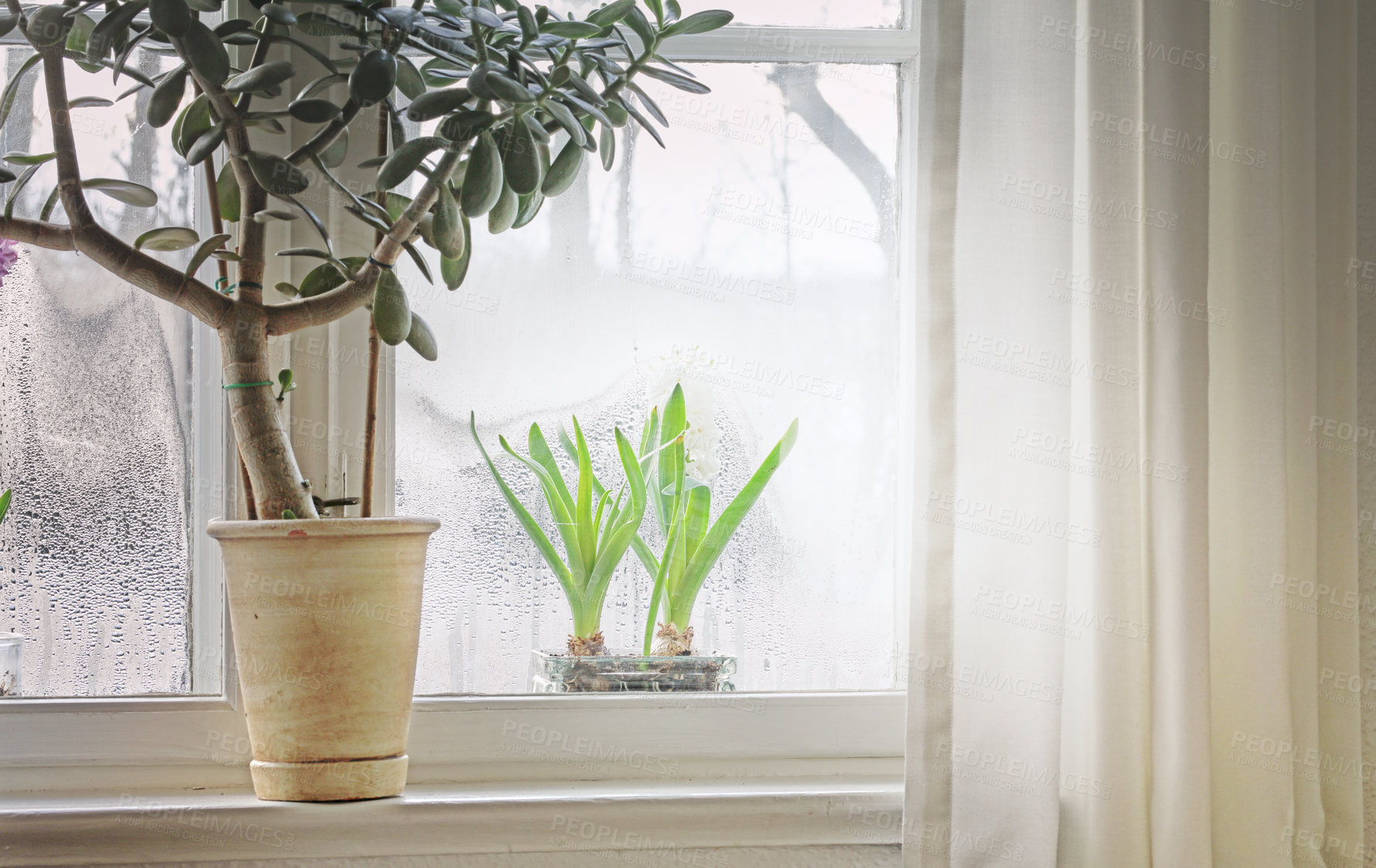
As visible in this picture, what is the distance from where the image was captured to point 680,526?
1.15 m

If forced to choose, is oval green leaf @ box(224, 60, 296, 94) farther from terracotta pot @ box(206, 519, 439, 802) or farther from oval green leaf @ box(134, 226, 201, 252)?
terracotta pot @ box(206, 519, 439, 802)

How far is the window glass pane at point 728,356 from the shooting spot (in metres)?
1.18

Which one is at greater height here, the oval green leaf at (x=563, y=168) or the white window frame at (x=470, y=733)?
the oval green leaf at (x=563, y=168)

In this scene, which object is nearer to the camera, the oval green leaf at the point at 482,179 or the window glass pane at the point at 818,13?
the oval green leaf at the point at 482,179

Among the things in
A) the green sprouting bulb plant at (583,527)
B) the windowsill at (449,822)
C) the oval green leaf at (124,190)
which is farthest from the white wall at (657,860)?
the oval green leaf at (124,190)

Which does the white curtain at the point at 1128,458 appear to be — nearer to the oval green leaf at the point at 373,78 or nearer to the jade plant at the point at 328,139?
the jade plant at the point at 328,139

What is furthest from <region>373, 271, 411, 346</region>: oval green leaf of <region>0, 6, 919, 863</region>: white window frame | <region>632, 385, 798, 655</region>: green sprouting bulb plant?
<region>632, 385, 798, 655</region>: green sprouting bulb plant

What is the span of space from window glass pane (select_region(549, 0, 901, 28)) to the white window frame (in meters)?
0.07

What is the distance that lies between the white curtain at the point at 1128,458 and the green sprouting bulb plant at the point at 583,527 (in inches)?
13.6

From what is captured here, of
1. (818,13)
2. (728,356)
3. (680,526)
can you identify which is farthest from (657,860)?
(818,13)

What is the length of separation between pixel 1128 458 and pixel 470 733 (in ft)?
2.51

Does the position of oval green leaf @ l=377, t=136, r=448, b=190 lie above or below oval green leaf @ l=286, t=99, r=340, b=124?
below

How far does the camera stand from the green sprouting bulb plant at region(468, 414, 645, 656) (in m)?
1.14

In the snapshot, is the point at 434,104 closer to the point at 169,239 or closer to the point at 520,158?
the point at 520,158
